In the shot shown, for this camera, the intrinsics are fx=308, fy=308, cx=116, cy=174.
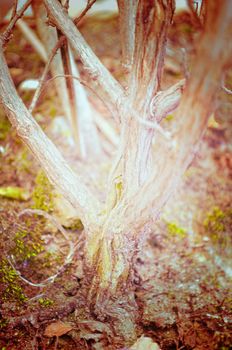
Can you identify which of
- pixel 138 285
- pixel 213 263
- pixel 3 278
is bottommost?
pixel 213 263

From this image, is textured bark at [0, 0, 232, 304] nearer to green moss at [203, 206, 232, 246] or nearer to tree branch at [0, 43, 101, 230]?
tree branch at [0, 43, 101, 230]

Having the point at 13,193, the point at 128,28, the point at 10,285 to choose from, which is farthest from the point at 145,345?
the point at 128,28

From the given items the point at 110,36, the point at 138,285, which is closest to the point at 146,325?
the point at 138,285

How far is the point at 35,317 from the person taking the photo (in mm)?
1639

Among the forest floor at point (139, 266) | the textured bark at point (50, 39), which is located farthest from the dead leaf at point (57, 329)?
the textured bark at point (50, 39)

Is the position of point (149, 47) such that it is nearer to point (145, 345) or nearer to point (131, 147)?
point (131, 147)

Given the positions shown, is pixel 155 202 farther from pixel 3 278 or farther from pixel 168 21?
pixel 3 278

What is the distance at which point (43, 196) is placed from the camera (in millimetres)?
2277

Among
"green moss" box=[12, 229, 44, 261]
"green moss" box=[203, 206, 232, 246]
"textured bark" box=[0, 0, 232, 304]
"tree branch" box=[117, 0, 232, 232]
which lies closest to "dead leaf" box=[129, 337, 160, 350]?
"textured bark" box=[0, 0, 232, 304]

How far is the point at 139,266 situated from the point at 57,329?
2.26ft

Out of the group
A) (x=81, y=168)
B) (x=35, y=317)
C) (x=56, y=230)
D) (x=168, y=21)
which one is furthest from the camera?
(x=81, y=168)

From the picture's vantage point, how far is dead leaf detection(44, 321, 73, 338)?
1.58 meters

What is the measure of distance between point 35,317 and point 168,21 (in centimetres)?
160

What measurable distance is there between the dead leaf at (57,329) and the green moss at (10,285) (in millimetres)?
216
